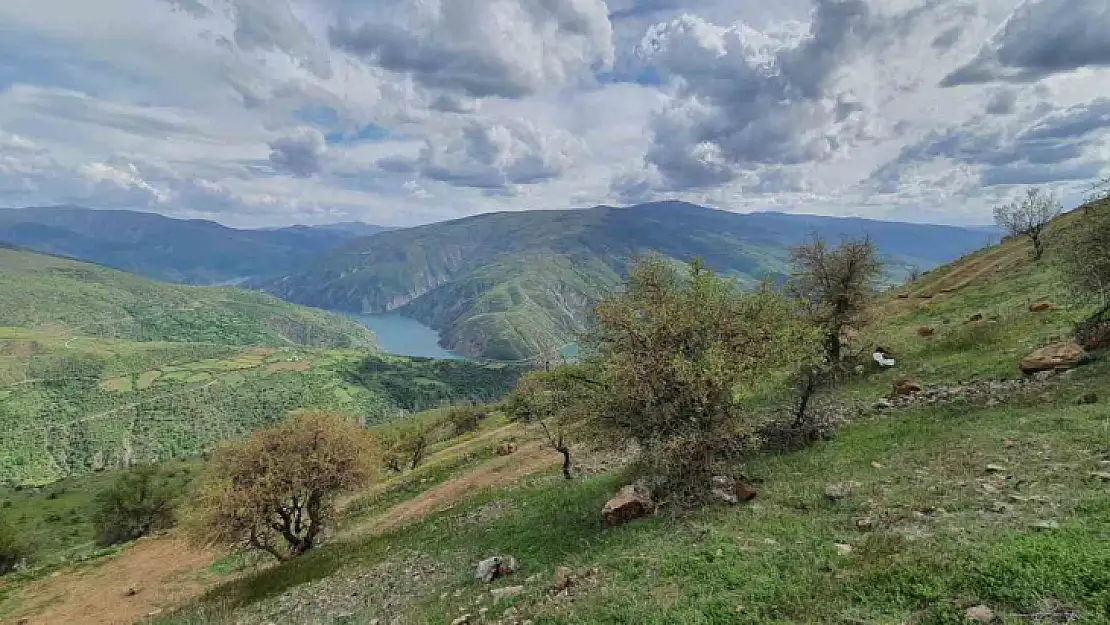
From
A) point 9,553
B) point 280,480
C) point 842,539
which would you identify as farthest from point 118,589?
point 842,539

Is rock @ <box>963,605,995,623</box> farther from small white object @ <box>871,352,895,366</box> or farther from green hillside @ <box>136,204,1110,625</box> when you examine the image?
small white object @ <box>871,352,895,366</box>

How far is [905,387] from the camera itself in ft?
94.5

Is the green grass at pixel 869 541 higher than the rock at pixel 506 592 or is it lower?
higher

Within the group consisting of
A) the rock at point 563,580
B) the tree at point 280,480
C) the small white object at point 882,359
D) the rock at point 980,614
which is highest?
the rock at point 980,614

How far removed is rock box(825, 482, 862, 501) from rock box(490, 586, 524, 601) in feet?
32.3

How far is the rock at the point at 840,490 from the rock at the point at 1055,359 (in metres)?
15.0

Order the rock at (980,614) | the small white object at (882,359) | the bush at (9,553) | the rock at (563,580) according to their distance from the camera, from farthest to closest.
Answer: the bush at (9,553)
the small white object at (882,359)
the rock at (563,580)
the rock at (980,614)

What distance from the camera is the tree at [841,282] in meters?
36.5

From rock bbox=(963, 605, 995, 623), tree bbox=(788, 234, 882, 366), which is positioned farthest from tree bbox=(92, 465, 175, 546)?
rock bbox=(963, 605, 995, 623)

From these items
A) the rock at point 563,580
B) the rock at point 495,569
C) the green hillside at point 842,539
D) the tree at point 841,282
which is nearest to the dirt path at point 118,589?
the green hillside at point 842,539

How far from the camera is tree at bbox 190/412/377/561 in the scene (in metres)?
30.5

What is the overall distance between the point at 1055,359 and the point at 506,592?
26498 mm

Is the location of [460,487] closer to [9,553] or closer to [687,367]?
[687,367]

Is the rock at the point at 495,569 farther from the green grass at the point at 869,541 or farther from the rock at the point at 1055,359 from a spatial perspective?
the rock at the point at 1055,359
